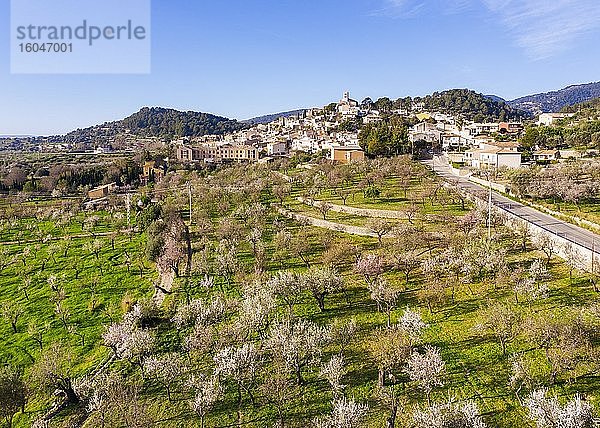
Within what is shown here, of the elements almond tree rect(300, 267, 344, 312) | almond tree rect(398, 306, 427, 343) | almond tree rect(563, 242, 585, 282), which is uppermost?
almond tree rect(563, 242, 585, 282)

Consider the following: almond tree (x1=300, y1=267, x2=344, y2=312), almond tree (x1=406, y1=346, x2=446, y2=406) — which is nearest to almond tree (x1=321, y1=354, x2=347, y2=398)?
almond tree (x1=406, y1=346, x2=446, y2=406)

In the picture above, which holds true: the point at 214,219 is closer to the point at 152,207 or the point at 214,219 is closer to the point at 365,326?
the point at 152,207

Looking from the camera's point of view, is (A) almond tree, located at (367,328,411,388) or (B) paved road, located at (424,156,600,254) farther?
(B) paved road, located at (424,156,600,254)

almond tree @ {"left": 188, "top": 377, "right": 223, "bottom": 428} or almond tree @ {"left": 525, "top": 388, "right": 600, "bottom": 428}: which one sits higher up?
almond tree @ {"left": 525, "top": 388, "right": 600, "bottom": 428}

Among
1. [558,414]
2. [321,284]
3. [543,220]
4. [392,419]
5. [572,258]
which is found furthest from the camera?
[543,220]

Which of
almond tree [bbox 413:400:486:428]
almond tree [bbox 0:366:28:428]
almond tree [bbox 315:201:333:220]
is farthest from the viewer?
almond tree [bbox 315:201:333:220]

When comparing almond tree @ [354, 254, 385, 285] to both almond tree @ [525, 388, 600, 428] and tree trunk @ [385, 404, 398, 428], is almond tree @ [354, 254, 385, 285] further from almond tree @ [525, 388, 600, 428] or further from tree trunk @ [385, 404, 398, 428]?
almond tree @ [525, 388, 600, 428]

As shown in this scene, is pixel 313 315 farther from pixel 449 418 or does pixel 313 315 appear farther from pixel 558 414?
pixel 558 414

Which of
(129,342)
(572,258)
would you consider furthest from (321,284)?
(572,258)

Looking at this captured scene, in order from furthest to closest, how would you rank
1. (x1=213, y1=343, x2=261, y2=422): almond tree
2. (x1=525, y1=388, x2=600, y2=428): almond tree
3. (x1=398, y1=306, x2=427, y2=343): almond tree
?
(x1=398, y1=306, x2=427, y2=343): almond tree
(x1=213, y1=343, x2=261, y2=422): almond tree
(x1=525, y1=388, x2=600, y2=428): almond tree
